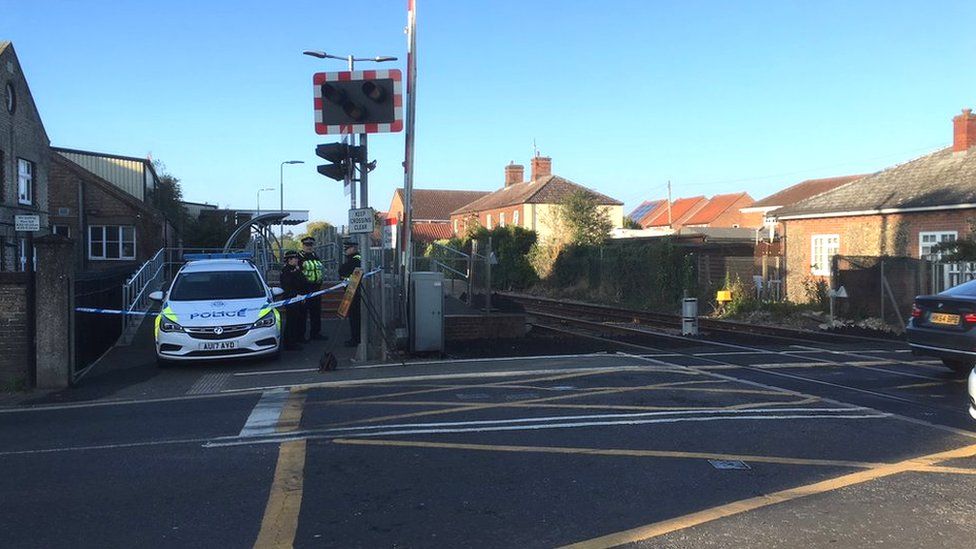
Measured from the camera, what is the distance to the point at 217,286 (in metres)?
13.2

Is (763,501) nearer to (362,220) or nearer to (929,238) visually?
(362,220)

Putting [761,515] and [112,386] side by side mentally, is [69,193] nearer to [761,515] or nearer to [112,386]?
[112,386]

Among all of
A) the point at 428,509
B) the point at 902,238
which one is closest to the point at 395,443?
the point at 428,509

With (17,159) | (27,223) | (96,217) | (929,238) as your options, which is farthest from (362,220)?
(96,217)

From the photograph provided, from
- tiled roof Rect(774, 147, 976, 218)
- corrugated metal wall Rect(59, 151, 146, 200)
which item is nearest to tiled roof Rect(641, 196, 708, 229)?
corrugated metal wall Rect(59, 151, 146, 200)

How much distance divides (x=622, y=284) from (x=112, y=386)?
2387 centimetres

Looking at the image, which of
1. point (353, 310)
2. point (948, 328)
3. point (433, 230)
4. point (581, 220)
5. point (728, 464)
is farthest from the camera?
point (433, 230)

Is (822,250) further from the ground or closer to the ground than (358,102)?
closer to the ground

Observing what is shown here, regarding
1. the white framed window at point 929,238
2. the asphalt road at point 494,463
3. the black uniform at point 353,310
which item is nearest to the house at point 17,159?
the black uniform at point 353,310

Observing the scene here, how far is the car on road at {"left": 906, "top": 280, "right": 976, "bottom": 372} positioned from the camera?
10.6 meters

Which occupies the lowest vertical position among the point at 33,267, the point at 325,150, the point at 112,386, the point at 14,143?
the point at 112,386

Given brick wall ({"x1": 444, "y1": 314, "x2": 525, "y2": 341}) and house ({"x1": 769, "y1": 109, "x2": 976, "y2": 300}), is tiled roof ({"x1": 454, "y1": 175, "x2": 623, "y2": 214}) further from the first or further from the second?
brick wall ({"x1": 444, "y1": 314, "x2": 525, "y2": 341})

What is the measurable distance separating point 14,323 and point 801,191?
59206 millimetres

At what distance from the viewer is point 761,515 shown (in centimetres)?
512
